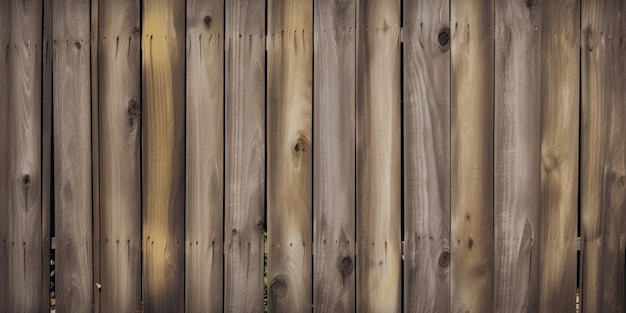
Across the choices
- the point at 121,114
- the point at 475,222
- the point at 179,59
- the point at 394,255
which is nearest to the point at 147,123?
the point at 121,114

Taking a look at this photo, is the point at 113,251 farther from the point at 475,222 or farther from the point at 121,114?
the point at 475,222

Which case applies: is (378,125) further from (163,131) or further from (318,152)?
(163,131)

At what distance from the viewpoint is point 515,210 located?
2.24m

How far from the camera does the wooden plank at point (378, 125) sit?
2.22 m

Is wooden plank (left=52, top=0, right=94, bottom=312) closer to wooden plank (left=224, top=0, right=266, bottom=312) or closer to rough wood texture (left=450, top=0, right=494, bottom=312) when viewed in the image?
wooden plank (left=224, top=0, right=266, bottom=312)

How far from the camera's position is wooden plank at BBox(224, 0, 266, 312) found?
2.24m

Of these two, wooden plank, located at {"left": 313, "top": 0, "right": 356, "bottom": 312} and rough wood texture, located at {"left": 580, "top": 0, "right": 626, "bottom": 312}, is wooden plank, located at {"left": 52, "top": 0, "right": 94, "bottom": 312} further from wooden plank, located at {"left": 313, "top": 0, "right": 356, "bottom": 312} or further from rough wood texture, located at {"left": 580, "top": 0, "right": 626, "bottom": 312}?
rough wood texture, located at {"left": 580, "top": 0, "right": 626, "bottom": 312}

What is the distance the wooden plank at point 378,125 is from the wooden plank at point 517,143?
385mm

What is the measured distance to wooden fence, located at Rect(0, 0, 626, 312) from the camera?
222 cm

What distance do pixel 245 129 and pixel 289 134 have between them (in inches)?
6.7

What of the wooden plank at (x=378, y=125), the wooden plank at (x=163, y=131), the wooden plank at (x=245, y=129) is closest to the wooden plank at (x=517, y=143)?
the wooden plank at (x=378, y=125)

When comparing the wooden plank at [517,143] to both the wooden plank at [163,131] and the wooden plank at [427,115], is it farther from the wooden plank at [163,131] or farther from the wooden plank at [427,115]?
the wooden plank at [163,131]

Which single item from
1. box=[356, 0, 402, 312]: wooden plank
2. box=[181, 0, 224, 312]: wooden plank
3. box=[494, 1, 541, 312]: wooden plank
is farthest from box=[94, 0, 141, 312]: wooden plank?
box=[494, 1, 541, 312]: wooden plank

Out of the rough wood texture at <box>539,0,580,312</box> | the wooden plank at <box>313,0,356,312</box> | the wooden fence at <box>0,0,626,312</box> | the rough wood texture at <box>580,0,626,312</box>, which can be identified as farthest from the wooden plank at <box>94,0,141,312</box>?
the rough wood texture at <box>580,0,626,312</box>
